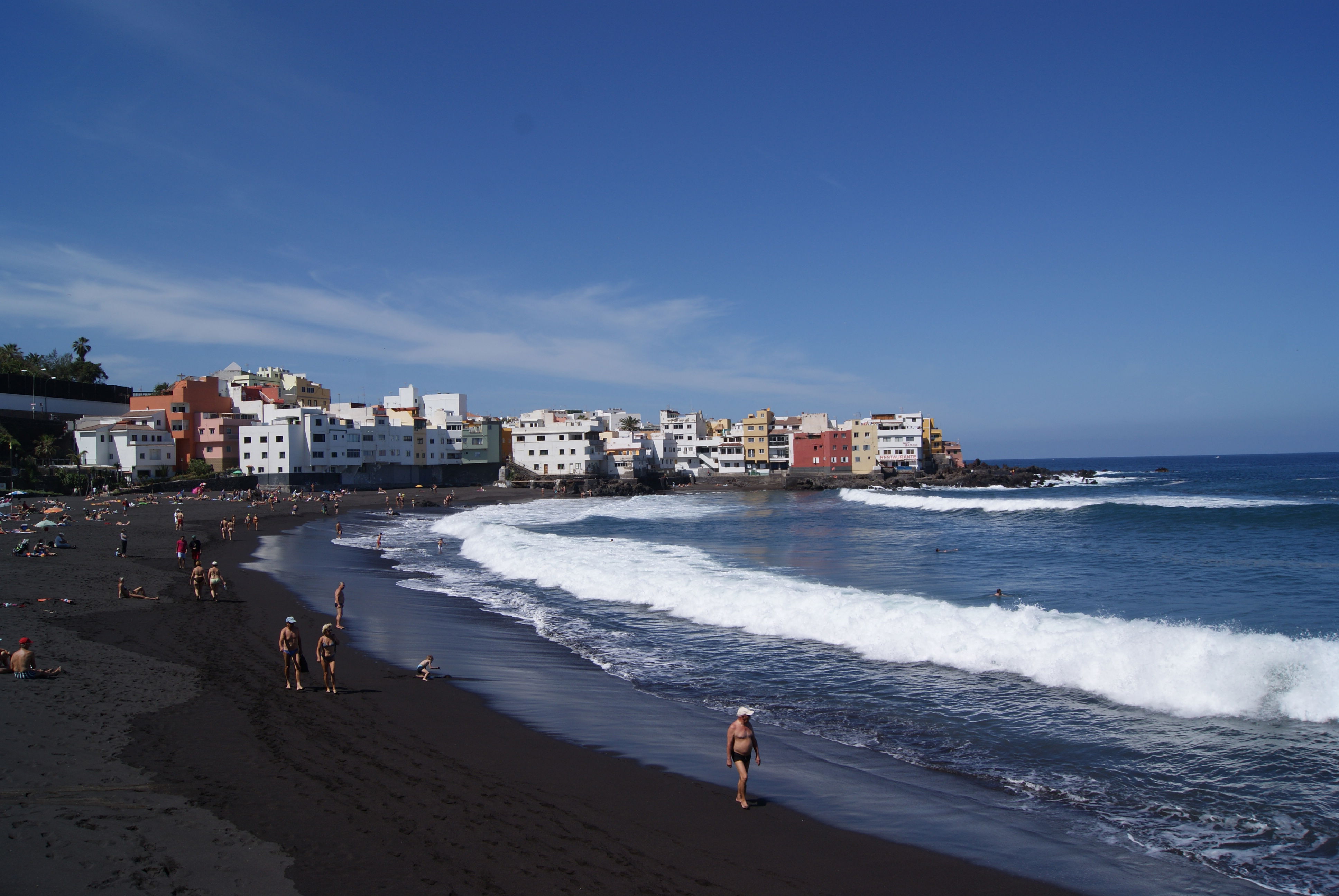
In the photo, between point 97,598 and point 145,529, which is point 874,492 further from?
point 97,598

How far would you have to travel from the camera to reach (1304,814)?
7.72 meters

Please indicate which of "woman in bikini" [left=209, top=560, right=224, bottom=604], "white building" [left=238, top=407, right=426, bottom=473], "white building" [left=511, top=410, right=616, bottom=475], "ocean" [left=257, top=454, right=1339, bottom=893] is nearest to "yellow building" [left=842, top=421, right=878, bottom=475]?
"white building" [left=511, top=410, right=616, bottom=475]

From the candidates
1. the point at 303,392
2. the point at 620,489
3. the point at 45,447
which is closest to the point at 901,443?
the point at 620,489

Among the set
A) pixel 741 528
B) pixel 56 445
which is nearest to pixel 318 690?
pixel 741 528

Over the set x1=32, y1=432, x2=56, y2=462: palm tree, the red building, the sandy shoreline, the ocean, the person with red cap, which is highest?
x1=32, y1=432, x2=56, y2=462: palm tree

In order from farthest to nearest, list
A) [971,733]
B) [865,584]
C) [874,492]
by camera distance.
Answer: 1. [874,492]
2. [865,584]
3. [971,733]

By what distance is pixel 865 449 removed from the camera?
9300 cm

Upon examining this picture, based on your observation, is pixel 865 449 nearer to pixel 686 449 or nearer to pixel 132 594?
pixel 686 449

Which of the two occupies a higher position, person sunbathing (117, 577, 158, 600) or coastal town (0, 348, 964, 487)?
coastal town (0, 348, 964, 487)

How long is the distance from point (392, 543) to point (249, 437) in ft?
129

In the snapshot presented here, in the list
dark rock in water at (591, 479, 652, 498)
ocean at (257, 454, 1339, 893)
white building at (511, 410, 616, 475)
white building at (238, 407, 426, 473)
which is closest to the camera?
ocean at (257, 454, 1339, 893)

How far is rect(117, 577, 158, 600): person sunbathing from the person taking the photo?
18.9m

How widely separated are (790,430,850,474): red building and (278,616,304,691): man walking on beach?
83.9 metres

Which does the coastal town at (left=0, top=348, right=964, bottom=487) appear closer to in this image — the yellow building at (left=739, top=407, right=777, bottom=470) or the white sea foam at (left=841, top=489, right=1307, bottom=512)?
the yellow building at (left=739, top=407, right=777, bottom=470)
